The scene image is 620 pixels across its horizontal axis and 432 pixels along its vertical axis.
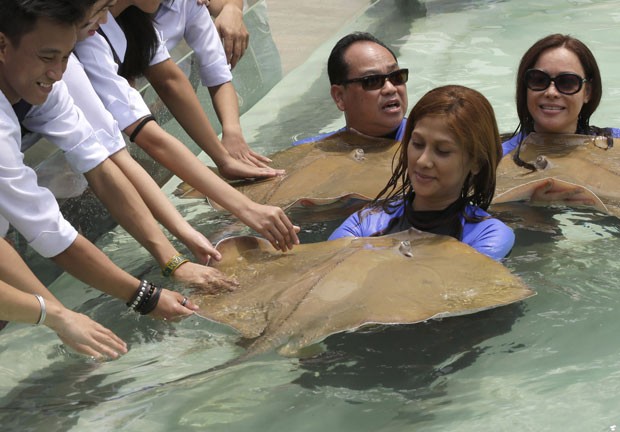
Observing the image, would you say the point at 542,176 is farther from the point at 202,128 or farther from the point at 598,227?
the point at 202,128

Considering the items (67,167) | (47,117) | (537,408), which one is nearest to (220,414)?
→ (537,408)

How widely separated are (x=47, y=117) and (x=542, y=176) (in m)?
2.23

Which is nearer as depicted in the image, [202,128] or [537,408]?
[537,408]

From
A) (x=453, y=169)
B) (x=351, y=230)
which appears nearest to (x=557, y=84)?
(x=453, y=169)

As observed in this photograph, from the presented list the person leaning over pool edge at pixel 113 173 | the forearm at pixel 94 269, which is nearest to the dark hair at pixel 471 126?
the person leaning over pool edge at pixel 113 173

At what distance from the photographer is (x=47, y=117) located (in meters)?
3.58

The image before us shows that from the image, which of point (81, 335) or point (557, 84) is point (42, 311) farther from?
point (557, 84)

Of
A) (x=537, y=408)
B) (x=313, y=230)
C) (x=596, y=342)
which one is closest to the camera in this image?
(x=537, y=408)

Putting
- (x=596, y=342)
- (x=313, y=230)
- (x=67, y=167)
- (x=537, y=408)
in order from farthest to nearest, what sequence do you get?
(x=313, y=230)
(x=67, y=167)
(x=596, y=342)
(x=537, y=408)

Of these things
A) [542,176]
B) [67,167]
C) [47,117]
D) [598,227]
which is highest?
[47,117]

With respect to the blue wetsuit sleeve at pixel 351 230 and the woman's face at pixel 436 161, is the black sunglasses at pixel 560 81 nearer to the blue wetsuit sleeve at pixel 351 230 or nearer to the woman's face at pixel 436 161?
the woman's face at pixel 436 161

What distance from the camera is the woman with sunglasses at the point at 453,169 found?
11.8 ft

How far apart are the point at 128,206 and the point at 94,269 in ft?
1.33

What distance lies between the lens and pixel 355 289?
323cm
